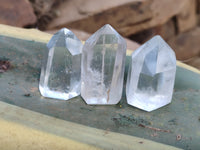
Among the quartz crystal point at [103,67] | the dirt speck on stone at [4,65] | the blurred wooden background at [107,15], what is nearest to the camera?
the quartz crystal point at [103,67]

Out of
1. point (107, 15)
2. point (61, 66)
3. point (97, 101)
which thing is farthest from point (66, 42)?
point (107, 15)

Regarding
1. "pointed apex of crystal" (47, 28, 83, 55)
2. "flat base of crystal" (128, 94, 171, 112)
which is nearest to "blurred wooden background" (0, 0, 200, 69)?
"pointed apex of crystal" (47, 28, 83, 55)

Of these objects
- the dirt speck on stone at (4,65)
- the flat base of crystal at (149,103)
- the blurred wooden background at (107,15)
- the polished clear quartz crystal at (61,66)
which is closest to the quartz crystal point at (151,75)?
the flat base of crystal at (149,103)

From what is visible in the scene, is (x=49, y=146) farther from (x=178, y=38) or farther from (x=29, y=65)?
(x=178, y=38)

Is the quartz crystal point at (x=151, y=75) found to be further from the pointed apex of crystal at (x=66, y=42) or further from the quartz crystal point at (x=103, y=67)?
the pointed apex of crystal at (x=66, y=42)

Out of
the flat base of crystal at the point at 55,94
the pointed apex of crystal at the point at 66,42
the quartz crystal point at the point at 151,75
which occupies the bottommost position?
the flat base of crystal at the point at 55,94

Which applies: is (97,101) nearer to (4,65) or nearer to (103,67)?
(103,67)

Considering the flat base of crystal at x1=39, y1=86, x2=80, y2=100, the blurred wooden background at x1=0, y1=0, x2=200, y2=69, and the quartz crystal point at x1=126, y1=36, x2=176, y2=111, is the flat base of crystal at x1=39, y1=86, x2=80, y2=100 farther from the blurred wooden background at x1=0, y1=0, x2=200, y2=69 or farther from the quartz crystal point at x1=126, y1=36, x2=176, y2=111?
the blurred wooden background at x1=0, y1=0, x2=200, y2=69
